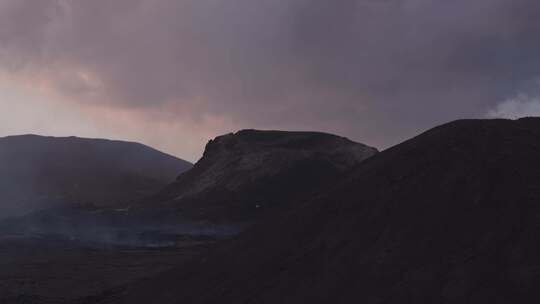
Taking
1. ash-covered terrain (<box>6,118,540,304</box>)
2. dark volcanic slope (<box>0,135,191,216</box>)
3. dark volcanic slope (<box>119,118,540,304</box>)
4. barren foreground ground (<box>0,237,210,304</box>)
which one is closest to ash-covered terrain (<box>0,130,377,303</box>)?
barren foreground ground (<box>0,237,210,304</box>)

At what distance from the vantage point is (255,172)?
60875 mm

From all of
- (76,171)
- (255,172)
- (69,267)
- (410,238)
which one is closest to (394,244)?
(410,238)

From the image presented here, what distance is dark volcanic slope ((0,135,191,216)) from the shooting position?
81.0 meters

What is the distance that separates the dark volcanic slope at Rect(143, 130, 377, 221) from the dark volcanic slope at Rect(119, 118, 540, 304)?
32903 millimetres

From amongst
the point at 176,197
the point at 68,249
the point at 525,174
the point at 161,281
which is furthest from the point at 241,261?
the point at 176,197

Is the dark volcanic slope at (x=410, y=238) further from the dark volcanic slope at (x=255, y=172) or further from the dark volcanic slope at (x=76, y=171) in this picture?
the dark volcanic slope at (x=76, y=171)

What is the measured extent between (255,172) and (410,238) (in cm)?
4711

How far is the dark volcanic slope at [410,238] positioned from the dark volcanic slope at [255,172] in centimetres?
3290

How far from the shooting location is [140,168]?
104 meters

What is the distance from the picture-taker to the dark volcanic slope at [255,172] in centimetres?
5481

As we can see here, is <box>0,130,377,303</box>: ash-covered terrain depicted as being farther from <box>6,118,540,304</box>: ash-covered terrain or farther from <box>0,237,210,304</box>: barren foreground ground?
<box>6,118,540,304</box>: ash-covered terrain

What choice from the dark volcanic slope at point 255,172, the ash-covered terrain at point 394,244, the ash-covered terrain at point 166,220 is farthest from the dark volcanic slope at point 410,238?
the dark volcanic slope at point 255,172

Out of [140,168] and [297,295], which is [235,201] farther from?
[140,168]

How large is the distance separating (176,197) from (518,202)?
52071 mm
